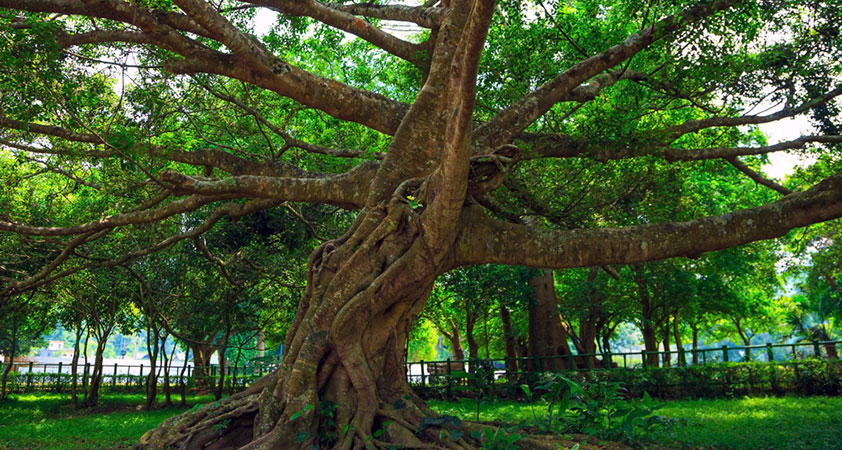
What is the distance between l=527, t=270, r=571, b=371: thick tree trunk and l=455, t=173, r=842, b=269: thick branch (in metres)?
9.90

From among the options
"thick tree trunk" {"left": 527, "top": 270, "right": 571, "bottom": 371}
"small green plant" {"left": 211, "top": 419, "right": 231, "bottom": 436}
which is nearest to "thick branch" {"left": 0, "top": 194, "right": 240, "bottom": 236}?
"small green plant" {"left": 211, "top": 419, "right": 231, "bottom": 436}

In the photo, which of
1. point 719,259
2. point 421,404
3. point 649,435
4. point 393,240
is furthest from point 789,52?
point 719,259

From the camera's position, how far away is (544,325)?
15.7m

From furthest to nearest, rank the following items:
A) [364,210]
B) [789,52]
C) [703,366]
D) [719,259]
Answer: [719,259], [703,366], [789,52], [364,210]

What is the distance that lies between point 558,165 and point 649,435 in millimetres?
4348

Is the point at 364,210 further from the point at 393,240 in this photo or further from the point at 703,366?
the point at 703,366

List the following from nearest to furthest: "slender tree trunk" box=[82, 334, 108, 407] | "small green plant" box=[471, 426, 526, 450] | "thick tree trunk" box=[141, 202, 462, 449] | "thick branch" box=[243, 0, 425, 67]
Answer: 1. "small green plant" box=[471, 426, 526, 450]
2. "thick tree trunk" box=[141, 202, 462, 449]
3. "thick branch" box=[243, 0, 425, 67]
4. "slender tree trunk" box=[82, 334, 108, 407]

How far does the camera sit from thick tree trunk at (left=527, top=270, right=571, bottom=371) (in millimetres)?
15500

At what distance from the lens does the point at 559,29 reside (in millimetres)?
7973

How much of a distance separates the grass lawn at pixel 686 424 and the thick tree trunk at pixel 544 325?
2583 mm

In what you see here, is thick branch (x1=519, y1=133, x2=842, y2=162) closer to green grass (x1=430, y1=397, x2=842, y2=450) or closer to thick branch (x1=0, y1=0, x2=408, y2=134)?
thick branch (x1=0, y1=0, x2=408, y2=134)

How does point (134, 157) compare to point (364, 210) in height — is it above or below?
above

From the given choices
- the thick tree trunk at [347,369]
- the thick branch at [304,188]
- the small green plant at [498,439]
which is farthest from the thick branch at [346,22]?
the small green plant at [498,439]

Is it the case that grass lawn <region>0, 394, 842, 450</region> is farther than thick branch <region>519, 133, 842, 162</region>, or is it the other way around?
thick branch <region>519, 133, 842, 162</region>
